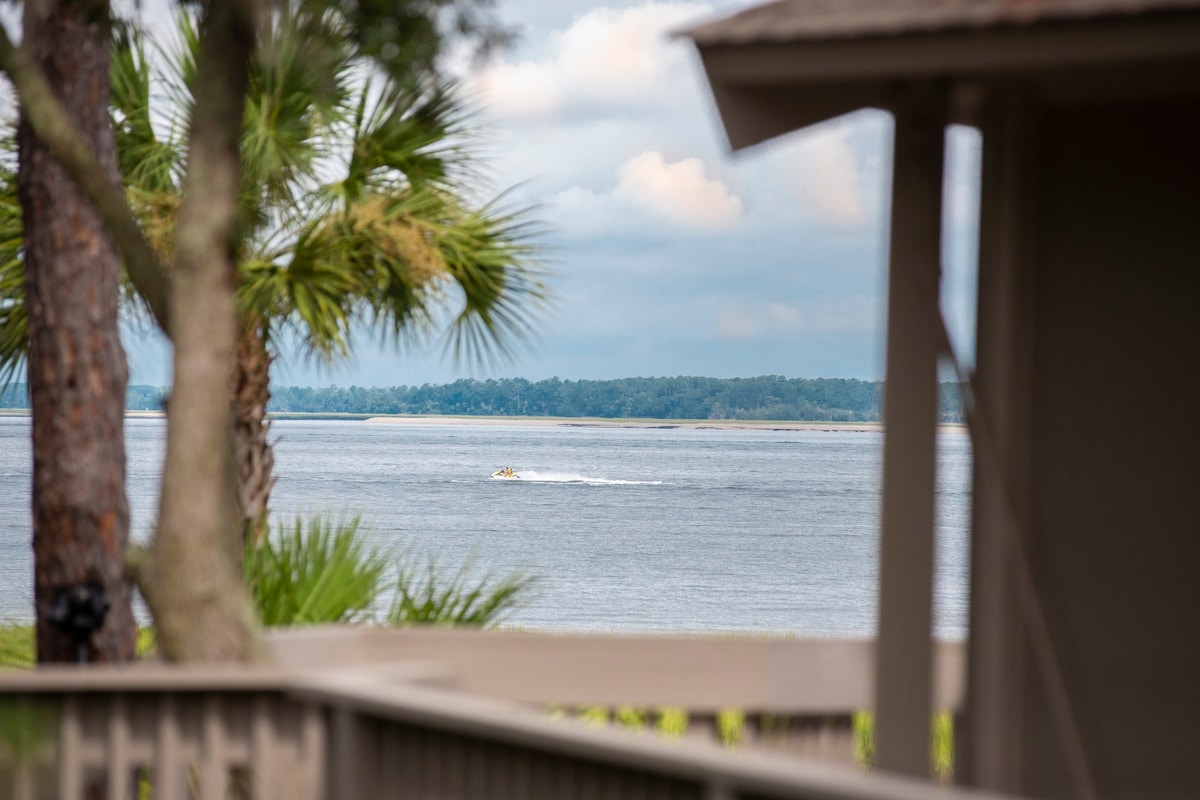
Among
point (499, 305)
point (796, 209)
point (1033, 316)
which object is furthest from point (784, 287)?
point (1033, 316)

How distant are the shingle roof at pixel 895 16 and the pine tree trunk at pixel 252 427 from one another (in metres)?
6.55

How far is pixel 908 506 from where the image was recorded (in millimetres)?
3064

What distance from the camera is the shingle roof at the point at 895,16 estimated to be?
2.61 metres

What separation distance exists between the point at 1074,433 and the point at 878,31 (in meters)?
1.31

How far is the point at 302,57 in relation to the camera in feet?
14.3

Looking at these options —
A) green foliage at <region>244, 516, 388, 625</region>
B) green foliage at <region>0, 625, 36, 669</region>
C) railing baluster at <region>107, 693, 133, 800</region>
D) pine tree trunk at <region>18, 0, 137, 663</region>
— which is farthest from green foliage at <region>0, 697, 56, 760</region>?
green foliage at <region>0, 625, 36, 669</region>

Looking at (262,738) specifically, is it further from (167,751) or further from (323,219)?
(323,219)

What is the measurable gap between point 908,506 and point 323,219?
261 inches

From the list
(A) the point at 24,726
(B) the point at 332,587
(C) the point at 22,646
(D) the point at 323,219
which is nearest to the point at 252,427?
(D) the point at 323,219

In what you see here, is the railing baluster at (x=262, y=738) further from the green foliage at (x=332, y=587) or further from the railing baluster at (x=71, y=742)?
the green foliage at (x=332, y=587)

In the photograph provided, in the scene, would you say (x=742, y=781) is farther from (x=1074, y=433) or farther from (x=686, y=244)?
(x=686, y=244)

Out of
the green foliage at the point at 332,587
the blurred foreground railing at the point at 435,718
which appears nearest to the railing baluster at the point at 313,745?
the blurred foreground railing at the point at 435,718

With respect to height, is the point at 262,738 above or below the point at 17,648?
above

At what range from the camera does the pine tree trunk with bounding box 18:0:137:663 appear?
6.07m
